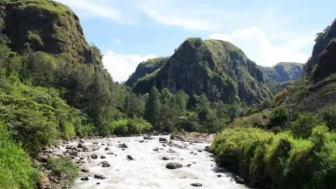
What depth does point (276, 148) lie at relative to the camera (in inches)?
1057

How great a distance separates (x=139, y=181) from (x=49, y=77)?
75463 mm

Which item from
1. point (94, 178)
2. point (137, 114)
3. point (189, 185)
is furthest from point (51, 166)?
point (137, 114)

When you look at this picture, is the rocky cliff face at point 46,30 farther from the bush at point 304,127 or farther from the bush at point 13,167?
the bush at point 304,127

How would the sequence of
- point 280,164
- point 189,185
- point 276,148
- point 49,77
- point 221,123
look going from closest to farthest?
point 280,164
point 276,148
point 189,185
point 49,77
point 221,123

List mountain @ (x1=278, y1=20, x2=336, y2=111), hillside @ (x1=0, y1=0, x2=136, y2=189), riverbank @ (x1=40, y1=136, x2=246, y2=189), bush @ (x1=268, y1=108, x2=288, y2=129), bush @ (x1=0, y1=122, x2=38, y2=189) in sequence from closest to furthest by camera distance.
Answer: bush @ (x1=0, y1=122, x2=38, y2=189) → hillside @ (x1=0, y1=0, x2=136, y2=189) → riverbank @ (x1=40, y1=136, x2=246, y2=189) → bush @ (x1=268, y1=108, x2=288, y2=129) → mountain @ (x1=278, y1=20, x2=336, y2=111)

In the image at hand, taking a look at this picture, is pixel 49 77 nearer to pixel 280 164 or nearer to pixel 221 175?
pixel 221 175

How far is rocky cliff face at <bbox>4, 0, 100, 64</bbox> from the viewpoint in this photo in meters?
149

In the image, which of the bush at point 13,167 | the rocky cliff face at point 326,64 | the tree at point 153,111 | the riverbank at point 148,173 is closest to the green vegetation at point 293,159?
the riverbank at point 148,173

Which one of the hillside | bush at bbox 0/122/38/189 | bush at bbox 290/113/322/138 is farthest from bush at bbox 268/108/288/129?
bush at bbox 0/122/38/189

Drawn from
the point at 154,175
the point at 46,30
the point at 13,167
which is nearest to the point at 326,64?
the point at 154,175

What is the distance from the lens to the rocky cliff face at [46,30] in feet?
489

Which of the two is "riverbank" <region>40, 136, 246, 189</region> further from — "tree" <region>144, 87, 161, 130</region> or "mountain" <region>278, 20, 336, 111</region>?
"tree" <region>144, 87, 161, 130</region>

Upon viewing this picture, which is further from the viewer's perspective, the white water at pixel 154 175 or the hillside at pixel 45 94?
the white water at pixel 154 175

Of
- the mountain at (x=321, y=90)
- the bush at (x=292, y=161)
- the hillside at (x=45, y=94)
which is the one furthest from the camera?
the mountain at (x=321, y=90)
